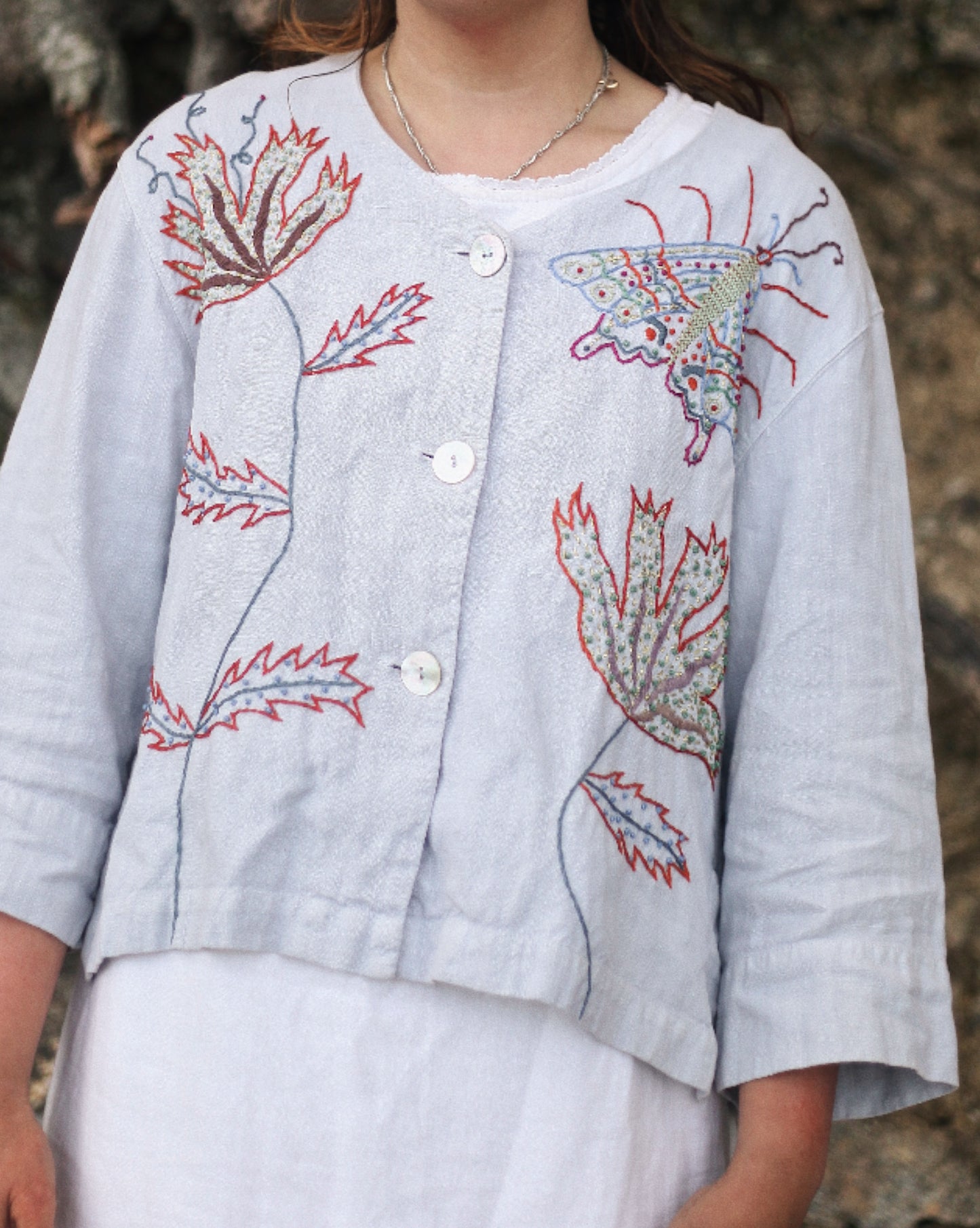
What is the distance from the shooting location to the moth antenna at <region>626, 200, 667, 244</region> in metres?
0.97

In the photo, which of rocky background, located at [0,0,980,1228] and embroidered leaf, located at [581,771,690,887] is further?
rocky background, located at [0,0,980,1228]

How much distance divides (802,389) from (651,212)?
0.55 ft

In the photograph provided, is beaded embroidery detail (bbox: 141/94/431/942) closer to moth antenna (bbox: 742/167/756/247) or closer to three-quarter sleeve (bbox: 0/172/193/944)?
three-quarter sleeve (bbox: 0/172/193/944)

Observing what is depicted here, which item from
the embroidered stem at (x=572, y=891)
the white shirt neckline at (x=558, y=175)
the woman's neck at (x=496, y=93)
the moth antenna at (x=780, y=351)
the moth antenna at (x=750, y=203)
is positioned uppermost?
the woman's neck at (x=496, y=93)

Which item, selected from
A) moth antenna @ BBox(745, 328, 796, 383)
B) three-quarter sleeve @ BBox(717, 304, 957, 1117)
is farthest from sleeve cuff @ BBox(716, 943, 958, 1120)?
moth antenna @ BBox(745, 328, 796, 383)

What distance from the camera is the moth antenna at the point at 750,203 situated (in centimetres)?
99

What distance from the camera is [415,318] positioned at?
3.03 feet

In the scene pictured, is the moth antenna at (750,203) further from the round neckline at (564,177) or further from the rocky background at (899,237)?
the rocky background at (899,237)

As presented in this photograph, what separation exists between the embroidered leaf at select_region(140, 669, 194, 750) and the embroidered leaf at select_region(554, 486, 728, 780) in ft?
0.88

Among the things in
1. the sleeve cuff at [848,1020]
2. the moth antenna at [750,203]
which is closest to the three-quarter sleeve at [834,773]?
the sleeve cuff at [848,1020]

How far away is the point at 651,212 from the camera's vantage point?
0.98 meters

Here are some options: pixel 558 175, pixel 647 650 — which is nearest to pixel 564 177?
pixel 558 175

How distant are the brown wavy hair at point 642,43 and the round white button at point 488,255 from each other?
31cm

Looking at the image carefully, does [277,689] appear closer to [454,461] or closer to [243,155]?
[454,461]
